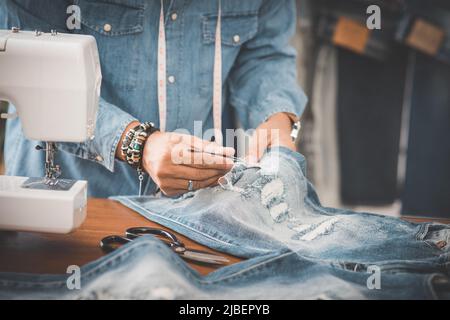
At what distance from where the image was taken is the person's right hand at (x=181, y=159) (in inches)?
37.9

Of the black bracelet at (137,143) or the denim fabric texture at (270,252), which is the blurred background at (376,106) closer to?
the denim fabric texture at (270,252)

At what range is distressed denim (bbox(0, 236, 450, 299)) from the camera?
772 mm

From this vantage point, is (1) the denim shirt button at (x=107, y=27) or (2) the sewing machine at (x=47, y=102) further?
(1) the denim shirt button at (x=107, y=27)

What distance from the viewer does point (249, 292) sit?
31.5 inches

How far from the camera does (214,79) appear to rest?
1240 millimetres

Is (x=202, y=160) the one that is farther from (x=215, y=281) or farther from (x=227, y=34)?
(x=227, y=34)

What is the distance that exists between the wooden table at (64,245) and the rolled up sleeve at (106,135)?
10cm

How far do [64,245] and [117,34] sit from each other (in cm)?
42

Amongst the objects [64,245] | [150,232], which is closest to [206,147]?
[150,232]

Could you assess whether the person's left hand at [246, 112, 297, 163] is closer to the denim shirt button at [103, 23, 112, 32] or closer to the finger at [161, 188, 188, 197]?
the finger at [161, 188, 188, 197]

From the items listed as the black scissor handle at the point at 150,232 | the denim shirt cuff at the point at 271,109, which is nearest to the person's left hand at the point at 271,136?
the denim shirt cuff at the point at 271,109

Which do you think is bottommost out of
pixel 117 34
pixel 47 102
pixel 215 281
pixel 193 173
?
pixel 215 281

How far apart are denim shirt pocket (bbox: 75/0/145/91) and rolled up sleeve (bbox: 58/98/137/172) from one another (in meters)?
0.11
